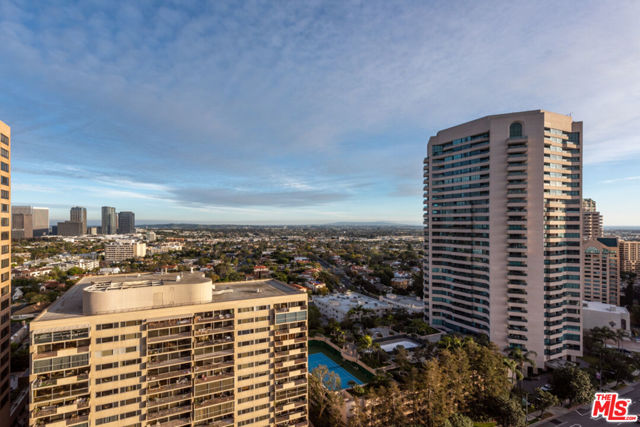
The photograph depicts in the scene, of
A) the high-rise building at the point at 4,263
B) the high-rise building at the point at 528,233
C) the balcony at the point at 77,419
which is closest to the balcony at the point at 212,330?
the balcony at the point at 77,419

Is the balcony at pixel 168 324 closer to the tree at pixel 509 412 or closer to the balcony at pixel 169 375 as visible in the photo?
the balcony at pixel 169 375

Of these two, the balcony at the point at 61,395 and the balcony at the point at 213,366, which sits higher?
the balcony at the point at 61,395

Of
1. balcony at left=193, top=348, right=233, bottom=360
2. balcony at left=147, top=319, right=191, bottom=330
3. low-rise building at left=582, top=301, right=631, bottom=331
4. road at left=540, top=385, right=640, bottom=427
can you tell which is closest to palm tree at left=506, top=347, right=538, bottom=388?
road at left=540, top=385, right=640, bottom=427

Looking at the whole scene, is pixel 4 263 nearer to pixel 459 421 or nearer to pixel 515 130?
pixel 459 421

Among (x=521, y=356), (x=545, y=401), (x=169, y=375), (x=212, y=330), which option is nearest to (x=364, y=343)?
(x=521, y=356)

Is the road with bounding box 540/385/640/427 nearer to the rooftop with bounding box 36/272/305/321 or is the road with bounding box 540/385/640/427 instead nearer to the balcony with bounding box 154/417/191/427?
the rooftop with bounding box 36/272/305/321

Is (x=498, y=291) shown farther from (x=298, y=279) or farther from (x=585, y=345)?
(x=298, y=279)

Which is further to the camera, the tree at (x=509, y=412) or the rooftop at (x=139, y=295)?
the tree at (x=509, y=412)
